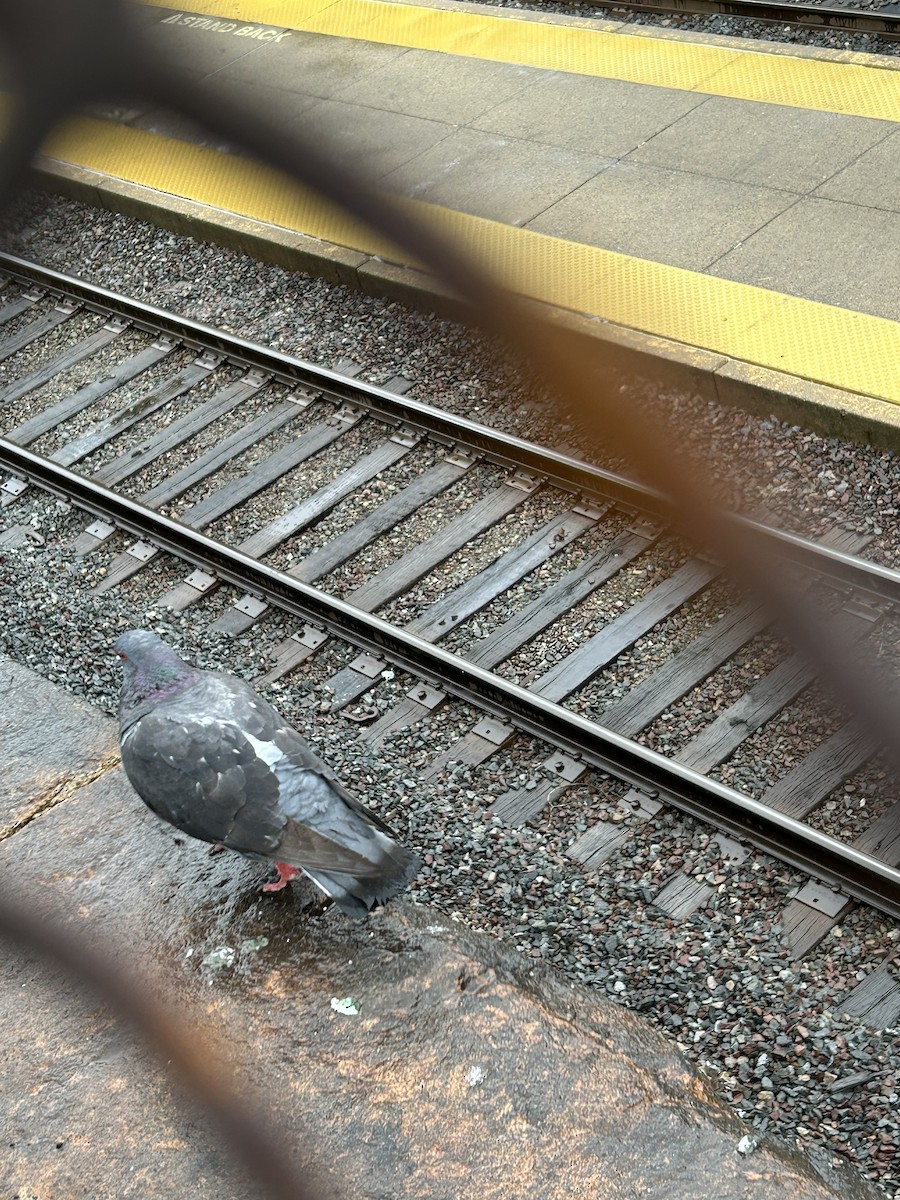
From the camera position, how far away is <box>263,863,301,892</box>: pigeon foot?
5.73m

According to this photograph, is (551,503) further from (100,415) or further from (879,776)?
(100,415)

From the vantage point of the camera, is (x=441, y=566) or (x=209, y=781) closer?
(x=209, y=781)

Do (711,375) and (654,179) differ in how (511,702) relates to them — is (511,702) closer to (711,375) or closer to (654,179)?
(711,375)

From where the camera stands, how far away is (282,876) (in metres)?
5.76

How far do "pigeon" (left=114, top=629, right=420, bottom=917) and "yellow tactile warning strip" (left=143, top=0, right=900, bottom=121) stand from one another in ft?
18.4

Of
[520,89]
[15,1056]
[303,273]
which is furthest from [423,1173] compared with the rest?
[520,89]

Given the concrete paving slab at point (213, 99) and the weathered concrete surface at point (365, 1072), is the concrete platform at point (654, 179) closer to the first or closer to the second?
the weathered concrete surface at point (365, 1072)

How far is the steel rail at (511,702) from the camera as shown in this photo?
5.34 meters

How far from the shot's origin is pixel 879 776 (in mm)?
5648

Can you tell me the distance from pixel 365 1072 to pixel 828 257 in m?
6.07

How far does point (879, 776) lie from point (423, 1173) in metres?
2.55

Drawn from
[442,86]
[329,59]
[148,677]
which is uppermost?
[329,59]

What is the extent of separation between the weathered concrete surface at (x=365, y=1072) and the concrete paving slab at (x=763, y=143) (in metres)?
6.48

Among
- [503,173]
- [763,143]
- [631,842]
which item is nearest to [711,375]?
[763,143]
